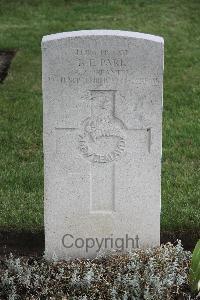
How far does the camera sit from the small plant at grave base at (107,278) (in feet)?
16.1

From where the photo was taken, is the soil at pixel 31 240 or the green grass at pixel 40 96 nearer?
the soil at pixel 31 240

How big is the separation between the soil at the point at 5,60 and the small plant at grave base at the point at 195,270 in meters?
5.97

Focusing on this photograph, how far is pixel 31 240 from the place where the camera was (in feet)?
19.6

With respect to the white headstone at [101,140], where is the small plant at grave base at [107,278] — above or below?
below

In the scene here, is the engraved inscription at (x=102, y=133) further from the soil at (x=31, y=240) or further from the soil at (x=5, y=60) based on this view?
the soil at (x=5, y=60)

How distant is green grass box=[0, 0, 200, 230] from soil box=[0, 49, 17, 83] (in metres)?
0.13

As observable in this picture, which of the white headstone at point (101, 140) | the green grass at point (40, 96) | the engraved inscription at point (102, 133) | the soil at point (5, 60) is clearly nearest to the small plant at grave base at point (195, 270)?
the white headstone at point (101, 140)

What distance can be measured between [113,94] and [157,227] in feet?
3.34

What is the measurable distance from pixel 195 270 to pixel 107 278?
579mm

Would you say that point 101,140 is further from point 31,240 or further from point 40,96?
point 40,96

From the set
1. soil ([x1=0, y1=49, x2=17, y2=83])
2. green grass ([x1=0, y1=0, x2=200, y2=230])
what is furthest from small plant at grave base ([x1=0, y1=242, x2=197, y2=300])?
soil ([x1=0, y1=49, x2=17, y2=83])

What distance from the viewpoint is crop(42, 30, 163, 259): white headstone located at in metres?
4.95

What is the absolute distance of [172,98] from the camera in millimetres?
9453

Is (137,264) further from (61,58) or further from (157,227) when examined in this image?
(61,58)
